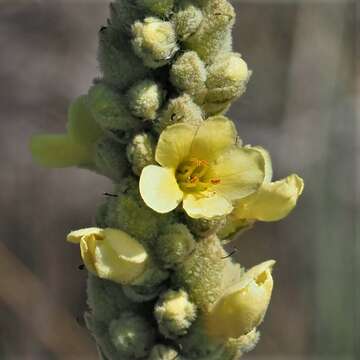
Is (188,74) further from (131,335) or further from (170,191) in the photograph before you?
(131,335)

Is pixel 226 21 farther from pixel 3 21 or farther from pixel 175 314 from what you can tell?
pixel 3 21

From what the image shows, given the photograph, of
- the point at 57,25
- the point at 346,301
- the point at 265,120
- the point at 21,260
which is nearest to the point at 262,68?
the point at 265,120

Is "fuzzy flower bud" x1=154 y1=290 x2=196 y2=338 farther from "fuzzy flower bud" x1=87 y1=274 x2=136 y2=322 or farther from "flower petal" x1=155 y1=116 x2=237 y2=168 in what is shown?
"flower petal" x1=155 y1=116 x2=237 y2=168

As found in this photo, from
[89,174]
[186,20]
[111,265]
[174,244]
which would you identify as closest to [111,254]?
[111,265]

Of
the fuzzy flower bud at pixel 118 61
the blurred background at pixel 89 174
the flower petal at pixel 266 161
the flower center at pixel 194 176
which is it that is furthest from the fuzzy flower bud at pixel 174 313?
the blurred background at pixel 89 174

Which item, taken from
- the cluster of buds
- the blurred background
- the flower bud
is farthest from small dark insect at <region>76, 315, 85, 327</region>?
the blurred background

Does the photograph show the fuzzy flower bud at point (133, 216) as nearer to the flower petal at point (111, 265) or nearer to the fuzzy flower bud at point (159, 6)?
the flower petal at point (111, 265)
